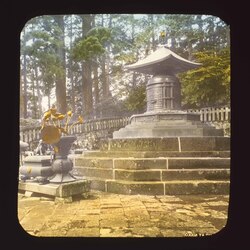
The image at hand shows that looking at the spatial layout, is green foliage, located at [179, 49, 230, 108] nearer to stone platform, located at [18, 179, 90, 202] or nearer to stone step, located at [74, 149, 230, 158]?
stone step, located at [74, 149, 230, 158]

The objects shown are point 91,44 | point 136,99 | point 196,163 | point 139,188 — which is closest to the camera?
point 91,44

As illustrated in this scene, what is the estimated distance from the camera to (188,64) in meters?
3.93

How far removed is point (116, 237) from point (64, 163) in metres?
1.34

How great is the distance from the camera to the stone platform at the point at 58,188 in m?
3.66

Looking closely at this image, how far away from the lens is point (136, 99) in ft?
12.6

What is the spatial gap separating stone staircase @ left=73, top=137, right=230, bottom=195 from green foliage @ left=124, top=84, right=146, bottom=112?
697 mm

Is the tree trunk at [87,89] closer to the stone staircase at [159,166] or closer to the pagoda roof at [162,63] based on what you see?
the pagoda roof at [162,63]

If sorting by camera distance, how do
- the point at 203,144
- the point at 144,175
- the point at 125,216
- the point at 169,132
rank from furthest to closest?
the point at 169,132 → the point at 203,144 → the point at 144,175 → the point at 125,216

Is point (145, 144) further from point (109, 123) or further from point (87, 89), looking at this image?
point (87, 89)

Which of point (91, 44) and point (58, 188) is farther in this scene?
point (58, 188)

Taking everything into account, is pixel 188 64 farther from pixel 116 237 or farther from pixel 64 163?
pixel 116 237

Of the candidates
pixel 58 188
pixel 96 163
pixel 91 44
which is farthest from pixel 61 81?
pixel 96 163

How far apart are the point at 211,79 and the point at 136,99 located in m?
1.01

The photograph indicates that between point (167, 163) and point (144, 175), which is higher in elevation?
point (167, 163)
